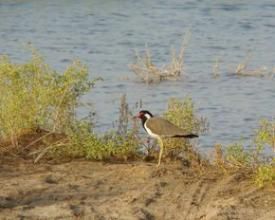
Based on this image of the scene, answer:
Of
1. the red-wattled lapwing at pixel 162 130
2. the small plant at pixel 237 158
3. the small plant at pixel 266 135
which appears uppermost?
the small plant at pixel 266 135

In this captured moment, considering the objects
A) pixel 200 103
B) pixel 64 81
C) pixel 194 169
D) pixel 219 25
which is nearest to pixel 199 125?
pixel 194 169

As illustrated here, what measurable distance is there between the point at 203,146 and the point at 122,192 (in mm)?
3446

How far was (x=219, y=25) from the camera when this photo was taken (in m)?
21.8

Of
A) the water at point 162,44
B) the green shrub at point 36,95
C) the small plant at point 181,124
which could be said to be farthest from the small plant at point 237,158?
the water at point 162,44

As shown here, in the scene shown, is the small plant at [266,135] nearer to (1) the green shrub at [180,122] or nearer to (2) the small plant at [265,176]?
(2) the small plant at [265,176]

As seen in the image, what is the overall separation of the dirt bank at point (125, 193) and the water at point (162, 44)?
9.53ft

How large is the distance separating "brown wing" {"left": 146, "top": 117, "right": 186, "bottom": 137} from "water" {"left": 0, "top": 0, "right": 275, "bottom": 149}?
8.53 ft

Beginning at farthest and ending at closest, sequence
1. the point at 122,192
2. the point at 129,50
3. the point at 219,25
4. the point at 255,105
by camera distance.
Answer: the point at 219,25 → the point at 129,50 → the point at 255,105 → the point at 122,192

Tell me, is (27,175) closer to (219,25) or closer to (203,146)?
(203,146)

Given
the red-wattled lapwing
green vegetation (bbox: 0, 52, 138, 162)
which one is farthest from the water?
the red-wattled lapwing

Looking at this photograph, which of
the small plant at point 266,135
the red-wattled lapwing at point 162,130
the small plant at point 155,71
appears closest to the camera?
the small plant at point 266,135

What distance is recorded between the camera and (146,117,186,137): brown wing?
9.20m

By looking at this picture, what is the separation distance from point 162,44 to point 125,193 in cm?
1087

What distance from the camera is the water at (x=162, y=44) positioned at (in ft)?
46.2
